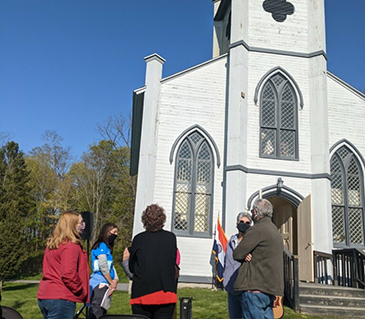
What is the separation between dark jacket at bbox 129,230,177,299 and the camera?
3.68 m

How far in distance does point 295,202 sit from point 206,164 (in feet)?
10.6

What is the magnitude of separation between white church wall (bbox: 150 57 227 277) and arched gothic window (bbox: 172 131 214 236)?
0.71 feet

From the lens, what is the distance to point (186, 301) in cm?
454

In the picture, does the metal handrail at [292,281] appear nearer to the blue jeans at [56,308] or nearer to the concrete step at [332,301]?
the concrete step at [332,301]

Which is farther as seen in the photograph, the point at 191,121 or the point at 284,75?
the point at 284,75

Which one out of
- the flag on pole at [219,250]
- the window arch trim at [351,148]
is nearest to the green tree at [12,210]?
the flag on pole at [219,250]

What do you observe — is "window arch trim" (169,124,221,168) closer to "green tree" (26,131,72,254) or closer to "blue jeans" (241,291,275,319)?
"blue jeans" (241,291,275,319)

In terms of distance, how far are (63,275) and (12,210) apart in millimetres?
22907

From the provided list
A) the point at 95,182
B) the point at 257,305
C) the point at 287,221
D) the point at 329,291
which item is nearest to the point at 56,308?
the point at 257,305

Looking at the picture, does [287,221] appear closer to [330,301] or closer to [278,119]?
[278,119]

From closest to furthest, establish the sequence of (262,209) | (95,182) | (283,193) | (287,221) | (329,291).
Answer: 1. (262,209)
2. (329,291)
3. (283,193)
4. (287,221)
5. (95,182)

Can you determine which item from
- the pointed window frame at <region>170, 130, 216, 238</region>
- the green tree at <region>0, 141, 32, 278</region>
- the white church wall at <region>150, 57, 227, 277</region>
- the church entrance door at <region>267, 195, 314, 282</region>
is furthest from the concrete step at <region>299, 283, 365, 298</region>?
the green tree at <region>0, 141, 32, 278</region>

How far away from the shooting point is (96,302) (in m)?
5.06

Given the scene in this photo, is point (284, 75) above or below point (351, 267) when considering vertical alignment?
above
